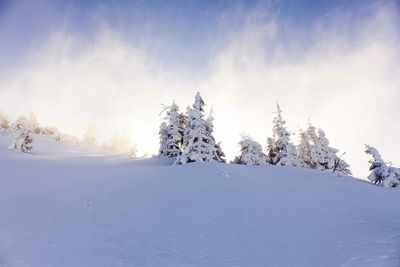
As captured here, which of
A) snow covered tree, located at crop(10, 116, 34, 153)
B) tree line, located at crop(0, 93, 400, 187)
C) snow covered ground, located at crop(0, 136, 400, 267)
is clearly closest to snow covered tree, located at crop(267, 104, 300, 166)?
tree line, located at crop(0, 93, 400, 187)

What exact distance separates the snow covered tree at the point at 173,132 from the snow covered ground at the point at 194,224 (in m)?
16.2

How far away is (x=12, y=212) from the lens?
1084 cm

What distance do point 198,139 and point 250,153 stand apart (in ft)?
29.2

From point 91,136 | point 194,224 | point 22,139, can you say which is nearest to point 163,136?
point 22,139

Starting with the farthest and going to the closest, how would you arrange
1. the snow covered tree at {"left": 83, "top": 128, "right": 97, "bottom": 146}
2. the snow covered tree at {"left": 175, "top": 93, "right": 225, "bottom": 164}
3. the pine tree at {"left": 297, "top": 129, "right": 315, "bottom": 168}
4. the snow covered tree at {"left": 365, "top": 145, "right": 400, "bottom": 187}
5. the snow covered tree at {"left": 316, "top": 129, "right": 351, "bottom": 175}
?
1. the snow covered tree at {"left": 83, "top": 128, "right": 97, "bottom": 146}
2. the pine tree at {"left": 297, "top": 129, "right": 315, "bottom": 168}
3. the snow covered tree at {"left": 316, "top": 129, "right": 351, "bottom": 175}
4. the snow covered tree at {"left": 175, "top": 93, "right": 225, "bottom": 164}
5. the snow covered tree at {"left": 365, "top": 145, "right": 400, "bottom": 187}

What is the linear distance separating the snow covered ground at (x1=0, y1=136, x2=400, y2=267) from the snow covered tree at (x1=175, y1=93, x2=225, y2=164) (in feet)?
33.7

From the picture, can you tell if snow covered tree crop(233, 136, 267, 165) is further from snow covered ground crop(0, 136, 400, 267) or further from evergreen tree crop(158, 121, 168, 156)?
snow covered ground crop(0, 136, 400, 267)

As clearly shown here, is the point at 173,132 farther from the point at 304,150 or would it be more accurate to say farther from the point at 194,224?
the point at 194,224

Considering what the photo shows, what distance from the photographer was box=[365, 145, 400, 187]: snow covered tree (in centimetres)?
2145

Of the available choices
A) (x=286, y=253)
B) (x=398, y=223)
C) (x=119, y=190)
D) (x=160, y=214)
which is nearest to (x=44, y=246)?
(x=160, y=214)

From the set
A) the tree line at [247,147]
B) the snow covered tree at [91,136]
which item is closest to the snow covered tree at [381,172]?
the tree line at [247,147]

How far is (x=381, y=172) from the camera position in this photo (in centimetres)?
2208

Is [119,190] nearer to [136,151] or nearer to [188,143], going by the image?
[188,143]

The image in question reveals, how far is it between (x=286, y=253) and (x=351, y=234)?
6.33ft
